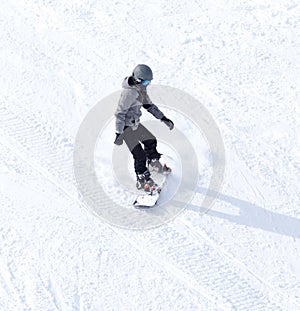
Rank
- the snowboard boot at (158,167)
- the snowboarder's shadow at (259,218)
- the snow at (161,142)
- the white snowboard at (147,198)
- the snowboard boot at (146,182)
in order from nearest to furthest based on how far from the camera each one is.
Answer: the snow at (161,142) < the snowboarder's shadow at (259,218) < the white snowboard at (147,198) < the snowboard boot at (146,182) < the snowboard boot at (158,167)

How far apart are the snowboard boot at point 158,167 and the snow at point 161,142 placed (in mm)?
374

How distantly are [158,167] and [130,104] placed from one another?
4.90 feet

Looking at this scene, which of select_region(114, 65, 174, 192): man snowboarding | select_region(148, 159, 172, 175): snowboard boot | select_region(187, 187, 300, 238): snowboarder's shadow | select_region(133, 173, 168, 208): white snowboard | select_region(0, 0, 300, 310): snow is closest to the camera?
select_region(0, 0, 300, 310): snow

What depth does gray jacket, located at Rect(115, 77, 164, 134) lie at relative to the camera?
8.63 metres

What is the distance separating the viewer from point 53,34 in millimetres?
12656

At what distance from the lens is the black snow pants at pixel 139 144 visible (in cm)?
913

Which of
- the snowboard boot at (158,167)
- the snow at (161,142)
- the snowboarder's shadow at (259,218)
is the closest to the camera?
the snow at (161,142)

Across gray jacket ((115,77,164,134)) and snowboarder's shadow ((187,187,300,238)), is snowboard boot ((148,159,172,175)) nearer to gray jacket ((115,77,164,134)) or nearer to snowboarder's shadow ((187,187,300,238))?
snowboarder's shadow ((187,187,300,238))

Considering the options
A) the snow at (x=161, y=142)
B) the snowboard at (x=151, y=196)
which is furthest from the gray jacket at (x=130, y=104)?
the snow at (x=161, y=142)

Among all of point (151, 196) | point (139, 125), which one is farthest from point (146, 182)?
point (139, 125)

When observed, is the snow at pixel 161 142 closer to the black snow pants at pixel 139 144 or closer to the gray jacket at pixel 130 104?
the black snow pants at pixel 139 144

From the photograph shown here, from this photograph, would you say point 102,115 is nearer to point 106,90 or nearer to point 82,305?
point 106,90

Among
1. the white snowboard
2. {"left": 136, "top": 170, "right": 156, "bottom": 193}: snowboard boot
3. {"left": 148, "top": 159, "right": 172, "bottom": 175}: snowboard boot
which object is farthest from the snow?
{"left": 136, "top": 170, "right": 156, "bottom": 193}: snowboard boot

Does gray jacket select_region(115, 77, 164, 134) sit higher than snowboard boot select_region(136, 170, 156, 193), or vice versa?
gray jacket select_region(115, 77, 164, 134)
